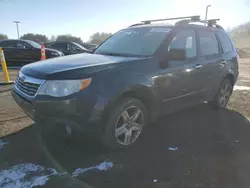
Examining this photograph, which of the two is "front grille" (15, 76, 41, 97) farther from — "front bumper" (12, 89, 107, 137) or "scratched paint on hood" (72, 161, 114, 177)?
"scratched paint on hood" (72, 161, 114, 177)

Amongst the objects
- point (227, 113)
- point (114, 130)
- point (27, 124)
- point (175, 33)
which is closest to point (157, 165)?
point (114, 130)

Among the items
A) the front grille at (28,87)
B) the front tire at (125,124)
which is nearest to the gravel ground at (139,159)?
the front tire at (125,124)

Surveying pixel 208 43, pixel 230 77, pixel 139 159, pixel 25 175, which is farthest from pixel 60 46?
pixel 25 175

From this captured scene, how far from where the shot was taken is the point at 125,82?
10.9 ft

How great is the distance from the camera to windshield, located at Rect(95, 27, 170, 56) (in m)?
4.06

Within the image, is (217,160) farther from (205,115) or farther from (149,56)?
(205,115)

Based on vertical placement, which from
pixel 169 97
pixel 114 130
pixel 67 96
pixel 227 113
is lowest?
pixel 227 113

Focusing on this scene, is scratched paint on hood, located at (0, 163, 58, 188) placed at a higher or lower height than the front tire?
lower

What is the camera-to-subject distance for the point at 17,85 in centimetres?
376

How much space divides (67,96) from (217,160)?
2130 mm

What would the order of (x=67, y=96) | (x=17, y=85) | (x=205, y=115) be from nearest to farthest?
(x=67, y=96)
(x=17, y=85)
(x=205, y=115)

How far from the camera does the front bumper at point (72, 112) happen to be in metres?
2.99

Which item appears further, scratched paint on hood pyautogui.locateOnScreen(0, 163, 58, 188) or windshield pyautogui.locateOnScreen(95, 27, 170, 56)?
windshield pyautogui.locateOnScreen(95, 27, 170, 56)

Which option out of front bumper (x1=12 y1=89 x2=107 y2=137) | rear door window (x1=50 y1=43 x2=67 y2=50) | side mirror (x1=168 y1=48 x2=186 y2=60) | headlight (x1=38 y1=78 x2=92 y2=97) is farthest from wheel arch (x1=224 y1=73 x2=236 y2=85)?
rear door window (x1=50 y1=43 x2=67 y2=50)
